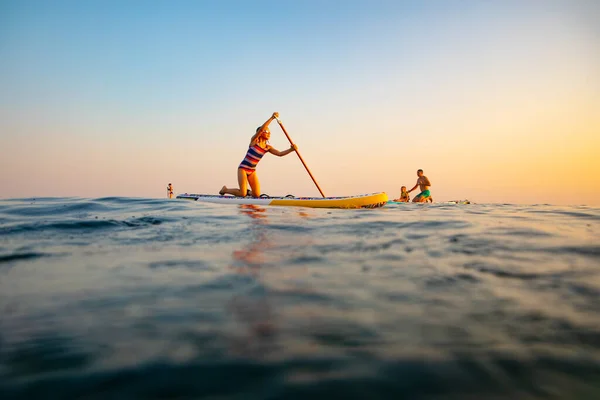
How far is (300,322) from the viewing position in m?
1.63

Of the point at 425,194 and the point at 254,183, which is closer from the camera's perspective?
the point at 254,183

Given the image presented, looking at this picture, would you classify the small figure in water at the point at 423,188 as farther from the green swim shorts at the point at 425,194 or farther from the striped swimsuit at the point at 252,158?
the striped swimsuit at the point at 252,158

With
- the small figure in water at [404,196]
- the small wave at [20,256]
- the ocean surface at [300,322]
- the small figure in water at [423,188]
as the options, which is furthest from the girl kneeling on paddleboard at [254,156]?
the small figure in water at [404,196]

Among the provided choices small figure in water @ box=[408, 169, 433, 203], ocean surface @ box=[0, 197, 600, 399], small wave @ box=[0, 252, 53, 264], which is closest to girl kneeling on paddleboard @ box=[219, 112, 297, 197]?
small figure in water @ box=[408, 169, 433, 203]

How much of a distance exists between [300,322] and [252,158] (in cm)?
947

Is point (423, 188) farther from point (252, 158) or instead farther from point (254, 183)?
point (252, 158)

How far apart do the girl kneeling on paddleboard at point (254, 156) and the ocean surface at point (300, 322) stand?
7.47 metres

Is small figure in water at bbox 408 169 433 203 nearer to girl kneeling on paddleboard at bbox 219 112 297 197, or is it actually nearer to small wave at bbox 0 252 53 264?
girl kneeling on paddleboard at bbox 219 112 297 197

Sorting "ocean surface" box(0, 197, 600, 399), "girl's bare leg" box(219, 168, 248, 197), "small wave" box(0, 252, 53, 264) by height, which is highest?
"girl's bare leg" box(219, 168, 248, 197)

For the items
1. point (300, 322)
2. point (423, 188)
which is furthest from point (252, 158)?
point (300, 322)

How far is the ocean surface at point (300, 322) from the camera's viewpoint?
1.14 m

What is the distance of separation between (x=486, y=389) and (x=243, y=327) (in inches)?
36.5

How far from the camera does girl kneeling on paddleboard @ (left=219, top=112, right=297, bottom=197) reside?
34.6 ft

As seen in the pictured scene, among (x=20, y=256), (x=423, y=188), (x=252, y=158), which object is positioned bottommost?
(x=20, y=256)
